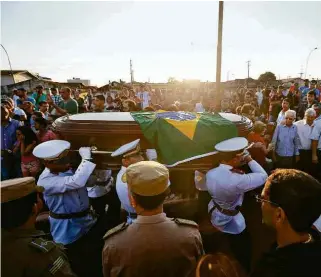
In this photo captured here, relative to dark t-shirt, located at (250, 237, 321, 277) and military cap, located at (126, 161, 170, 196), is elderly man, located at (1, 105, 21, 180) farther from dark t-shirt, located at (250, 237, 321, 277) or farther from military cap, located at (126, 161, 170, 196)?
dark t-shirt, located at (250, 237, 321, 277)

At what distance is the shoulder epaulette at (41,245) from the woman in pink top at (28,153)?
9.37 feet

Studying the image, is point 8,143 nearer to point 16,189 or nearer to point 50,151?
point 50,151

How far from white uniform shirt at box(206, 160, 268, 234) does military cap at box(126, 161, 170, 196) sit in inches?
34.4

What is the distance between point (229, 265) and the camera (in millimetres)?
891

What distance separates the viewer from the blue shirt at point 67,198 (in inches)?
83.3

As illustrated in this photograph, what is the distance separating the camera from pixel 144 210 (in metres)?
1.34

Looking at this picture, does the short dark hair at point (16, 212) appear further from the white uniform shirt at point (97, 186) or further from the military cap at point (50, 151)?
the white uniform shirt at point (97, 186)

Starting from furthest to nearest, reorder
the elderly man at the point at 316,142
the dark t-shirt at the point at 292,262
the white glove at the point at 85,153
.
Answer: the elderly man at the point at 316,142
the white glove at the point at 85,153
the dark t-shirt at the point at 292,262

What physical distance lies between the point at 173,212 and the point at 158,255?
1567 mm

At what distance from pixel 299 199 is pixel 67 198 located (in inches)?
69.1

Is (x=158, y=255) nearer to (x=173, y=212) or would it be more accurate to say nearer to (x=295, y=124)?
(x=173, y=212)

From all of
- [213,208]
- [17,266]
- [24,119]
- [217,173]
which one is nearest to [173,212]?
[213,208]

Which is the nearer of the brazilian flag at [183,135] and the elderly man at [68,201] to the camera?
the elderly man at [68,201]

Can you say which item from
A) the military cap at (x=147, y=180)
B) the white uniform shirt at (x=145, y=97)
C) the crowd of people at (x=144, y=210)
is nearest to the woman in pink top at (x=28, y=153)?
the crowd of people at (x=144, y=210)
